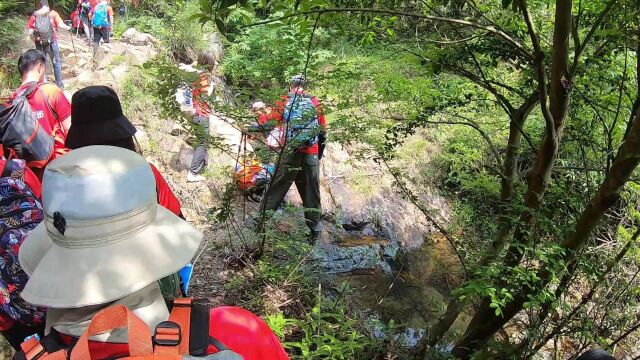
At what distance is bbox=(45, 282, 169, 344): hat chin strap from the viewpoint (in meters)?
1.02

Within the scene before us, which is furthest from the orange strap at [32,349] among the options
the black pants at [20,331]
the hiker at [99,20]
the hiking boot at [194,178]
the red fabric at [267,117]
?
the hiker at [99,20]

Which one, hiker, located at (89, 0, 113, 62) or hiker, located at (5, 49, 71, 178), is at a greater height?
hiker, located at (5, 49, 71, 178)

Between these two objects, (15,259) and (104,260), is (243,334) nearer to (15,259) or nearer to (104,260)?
(104,260)

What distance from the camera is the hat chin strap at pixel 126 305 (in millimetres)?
1022

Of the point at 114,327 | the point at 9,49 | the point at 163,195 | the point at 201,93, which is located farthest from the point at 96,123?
the point at 9,49

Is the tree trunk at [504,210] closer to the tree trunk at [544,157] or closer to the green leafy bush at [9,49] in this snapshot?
the tree trunk at [544,157]

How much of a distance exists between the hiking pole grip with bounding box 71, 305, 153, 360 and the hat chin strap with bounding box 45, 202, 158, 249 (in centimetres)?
18

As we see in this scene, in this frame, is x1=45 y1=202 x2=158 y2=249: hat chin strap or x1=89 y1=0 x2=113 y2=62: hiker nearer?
x1=45 y1=202 x2=158 y2=249: hat chin strap

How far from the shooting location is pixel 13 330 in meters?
2.03

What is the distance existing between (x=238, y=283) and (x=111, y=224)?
2932 millimetres

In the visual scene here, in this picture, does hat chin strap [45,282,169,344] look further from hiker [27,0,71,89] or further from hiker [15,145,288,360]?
hiker [27,0,71,89]

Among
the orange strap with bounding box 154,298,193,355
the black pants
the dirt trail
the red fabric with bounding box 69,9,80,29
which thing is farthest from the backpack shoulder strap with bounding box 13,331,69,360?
the red fabric with bounding box 69,9,80,29

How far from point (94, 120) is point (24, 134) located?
94 cm

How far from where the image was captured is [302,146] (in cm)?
429
